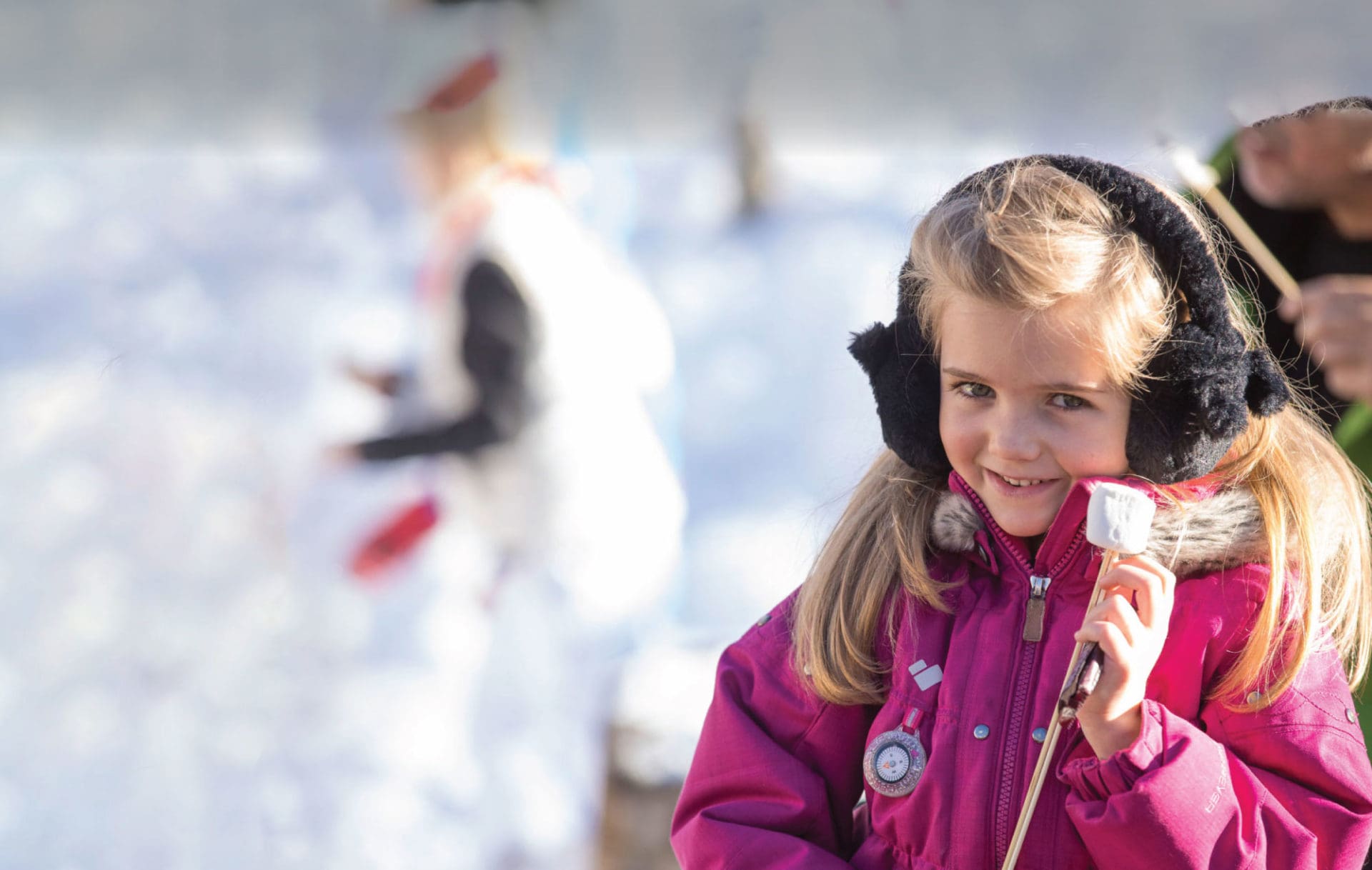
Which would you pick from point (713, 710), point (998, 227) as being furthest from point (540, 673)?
point (998, 227)

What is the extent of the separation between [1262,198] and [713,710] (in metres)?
0.88

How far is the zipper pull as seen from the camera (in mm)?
1178

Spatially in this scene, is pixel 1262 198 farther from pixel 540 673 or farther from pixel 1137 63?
pixel 540 673

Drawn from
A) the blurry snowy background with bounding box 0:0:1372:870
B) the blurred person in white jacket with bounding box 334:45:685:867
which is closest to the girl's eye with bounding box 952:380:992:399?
the blurry snowy background with bounding box 0:0:1372:870

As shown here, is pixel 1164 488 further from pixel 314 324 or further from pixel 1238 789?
pixel 314 324

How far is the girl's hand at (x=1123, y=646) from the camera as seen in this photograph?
1036 millimetres

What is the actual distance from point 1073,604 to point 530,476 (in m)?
1.52

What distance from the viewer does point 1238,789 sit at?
107 centimetres

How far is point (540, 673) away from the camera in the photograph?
8.27 ft

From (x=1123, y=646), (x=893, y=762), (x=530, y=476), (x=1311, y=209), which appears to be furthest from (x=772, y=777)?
(x=530, y=476)

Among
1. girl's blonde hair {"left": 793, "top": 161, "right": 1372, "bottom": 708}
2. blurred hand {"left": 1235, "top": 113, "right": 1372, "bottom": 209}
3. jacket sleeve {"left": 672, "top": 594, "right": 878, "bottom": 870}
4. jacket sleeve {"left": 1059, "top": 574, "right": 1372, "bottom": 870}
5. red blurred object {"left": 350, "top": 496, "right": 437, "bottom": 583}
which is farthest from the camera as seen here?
red blurred object {"left": 350, "top": 496, "right": 437, "bottom": 583}

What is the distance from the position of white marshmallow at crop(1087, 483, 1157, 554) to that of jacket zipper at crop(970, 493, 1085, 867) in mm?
99

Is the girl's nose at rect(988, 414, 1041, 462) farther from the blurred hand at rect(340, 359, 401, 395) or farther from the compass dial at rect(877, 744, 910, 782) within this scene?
the blurred hand at rect(340, 359, 401, 395)

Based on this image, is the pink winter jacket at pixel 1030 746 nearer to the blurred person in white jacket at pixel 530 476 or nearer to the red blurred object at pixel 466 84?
the blurred person in white jacket at pixel 530 476
